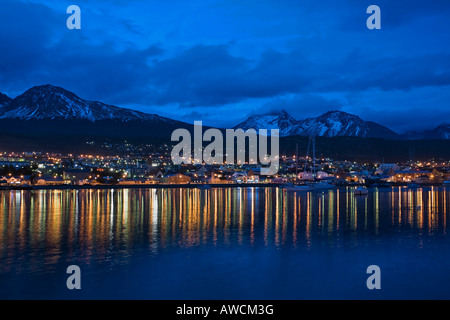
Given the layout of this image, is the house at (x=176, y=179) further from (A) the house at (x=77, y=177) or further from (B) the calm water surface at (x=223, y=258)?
(B) the calm water surface at (x=223, y=258)

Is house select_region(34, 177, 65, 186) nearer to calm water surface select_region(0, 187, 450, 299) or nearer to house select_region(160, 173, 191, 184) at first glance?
house select_region(160, 173, 191, 184)

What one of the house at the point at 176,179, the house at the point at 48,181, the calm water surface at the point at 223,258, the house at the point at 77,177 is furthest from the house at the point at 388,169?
the calm water surface at the point at 223,258

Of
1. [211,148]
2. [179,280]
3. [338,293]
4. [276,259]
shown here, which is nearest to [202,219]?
[276,259]

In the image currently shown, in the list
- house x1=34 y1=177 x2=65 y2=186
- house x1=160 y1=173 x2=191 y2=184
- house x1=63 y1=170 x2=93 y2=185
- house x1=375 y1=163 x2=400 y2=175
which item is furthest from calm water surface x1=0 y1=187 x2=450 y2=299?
house x1=375 y1=163 x2=400 y2=175

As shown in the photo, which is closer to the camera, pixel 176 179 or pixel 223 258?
pixel 223 258

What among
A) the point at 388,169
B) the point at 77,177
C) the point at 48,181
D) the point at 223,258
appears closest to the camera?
the point at 223,258

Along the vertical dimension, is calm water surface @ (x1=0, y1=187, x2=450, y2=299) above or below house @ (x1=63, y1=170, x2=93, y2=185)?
below

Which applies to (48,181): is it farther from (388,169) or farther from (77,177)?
(388,169)

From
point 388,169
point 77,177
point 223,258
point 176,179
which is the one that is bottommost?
point 223,258

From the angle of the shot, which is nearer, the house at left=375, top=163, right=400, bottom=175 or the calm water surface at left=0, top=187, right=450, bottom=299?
the calm water surface at left=0, top=187, right=450, bottom=299

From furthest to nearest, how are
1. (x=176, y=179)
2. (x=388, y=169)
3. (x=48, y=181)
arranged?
(x=388, y=169) → (x=176, y=179) → (x=48, y=181)

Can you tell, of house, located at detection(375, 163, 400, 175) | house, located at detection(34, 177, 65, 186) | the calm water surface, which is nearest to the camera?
the calm water surface

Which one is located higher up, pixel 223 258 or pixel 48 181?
pixel 48 181

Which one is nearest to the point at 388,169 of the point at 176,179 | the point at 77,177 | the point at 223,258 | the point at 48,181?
the point at 176,179
